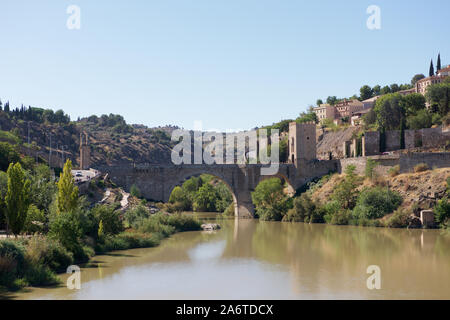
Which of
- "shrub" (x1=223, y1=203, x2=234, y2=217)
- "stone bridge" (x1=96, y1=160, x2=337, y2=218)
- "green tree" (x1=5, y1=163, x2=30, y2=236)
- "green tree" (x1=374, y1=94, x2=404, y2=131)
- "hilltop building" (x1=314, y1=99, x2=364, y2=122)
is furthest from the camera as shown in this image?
"hilltop building" (x1=314, y1=99, x2=364, y2=122)

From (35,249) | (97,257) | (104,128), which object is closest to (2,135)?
(97,257)

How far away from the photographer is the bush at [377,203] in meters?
37.7

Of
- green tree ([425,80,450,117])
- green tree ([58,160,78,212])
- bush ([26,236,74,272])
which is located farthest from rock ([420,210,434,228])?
bush ([26,236,74,272])

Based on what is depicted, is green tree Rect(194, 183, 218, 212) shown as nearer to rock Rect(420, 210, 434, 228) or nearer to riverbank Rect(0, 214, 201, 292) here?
rock Rect(420, 210, 434, 228)

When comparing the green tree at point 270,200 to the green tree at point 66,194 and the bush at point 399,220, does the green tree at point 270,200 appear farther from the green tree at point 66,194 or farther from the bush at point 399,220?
the green tree at point 66,194

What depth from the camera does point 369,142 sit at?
178ft

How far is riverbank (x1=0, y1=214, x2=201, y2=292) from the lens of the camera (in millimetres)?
16938

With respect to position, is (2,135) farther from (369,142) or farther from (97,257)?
(369,142)

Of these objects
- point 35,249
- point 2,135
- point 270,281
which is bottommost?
point 270,281

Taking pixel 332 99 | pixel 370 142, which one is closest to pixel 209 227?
pixel 370 142

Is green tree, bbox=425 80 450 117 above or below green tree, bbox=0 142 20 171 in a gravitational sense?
above

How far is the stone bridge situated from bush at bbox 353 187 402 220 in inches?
475

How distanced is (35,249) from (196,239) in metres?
15.1

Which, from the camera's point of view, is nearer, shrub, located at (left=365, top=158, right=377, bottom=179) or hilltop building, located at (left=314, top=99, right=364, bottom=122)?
shrub, located at (left=365, top=158, right=377, bottom=179)
